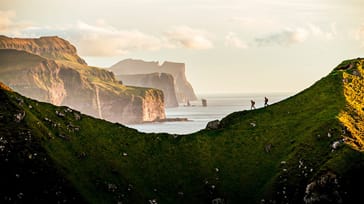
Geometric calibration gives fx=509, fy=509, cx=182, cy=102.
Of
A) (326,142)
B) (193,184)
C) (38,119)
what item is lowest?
(193,184)

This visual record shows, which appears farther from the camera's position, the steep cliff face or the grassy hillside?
the steep cliff face

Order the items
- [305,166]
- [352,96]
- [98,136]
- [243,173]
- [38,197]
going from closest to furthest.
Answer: [38,197] → [305,166] → [243,173] → [98,136] → [352,96]

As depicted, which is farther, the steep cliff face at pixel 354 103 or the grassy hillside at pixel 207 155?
the steep cliff face at pixel 354 103

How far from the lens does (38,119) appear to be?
108 meters

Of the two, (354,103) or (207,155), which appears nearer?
(207,155)

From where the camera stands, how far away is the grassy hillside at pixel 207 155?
3696 inches

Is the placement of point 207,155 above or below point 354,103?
below

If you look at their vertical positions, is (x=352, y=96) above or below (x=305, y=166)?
above

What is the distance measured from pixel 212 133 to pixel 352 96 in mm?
34898

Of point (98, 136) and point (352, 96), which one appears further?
point (352, 96)

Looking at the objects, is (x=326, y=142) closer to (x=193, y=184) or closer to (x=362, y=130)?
(x=362, y=130)

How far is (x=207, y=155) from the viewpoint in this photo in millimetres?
113688

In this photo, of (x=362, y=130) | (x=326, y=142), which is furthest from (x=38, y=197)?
(x=362, y=130)

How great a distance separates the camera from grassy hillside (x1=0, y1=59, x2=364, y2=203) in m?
93.9
